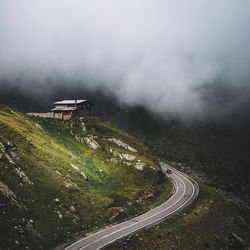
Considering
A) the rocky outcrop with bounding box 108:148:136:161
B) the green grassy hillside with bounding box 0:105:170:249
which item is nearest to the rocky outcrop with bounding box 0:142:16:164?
the green grassy hillside with bounding box 0:105:170:249

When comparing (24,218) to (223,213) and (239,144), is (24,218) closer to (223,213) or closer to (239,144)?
(223,213)

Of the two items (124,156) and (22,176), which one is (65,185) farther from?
(124,156)

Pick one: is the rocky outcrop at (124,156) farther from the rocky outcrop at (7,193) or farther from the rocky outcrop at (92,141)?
the rocky outcrop at (7,193)

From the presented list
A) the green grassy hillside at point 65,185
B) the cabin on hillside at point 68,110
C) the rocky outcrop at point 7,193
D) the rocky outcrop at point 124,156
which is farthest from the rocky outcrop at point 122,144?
the rocky outcrop at point 7,193

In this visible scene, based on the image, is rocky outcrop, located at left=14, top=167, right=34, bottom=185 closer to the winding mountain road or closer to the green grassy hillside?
the green grassy hillside

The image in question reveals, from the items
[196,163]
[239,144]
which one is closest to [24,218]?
[196,163]
